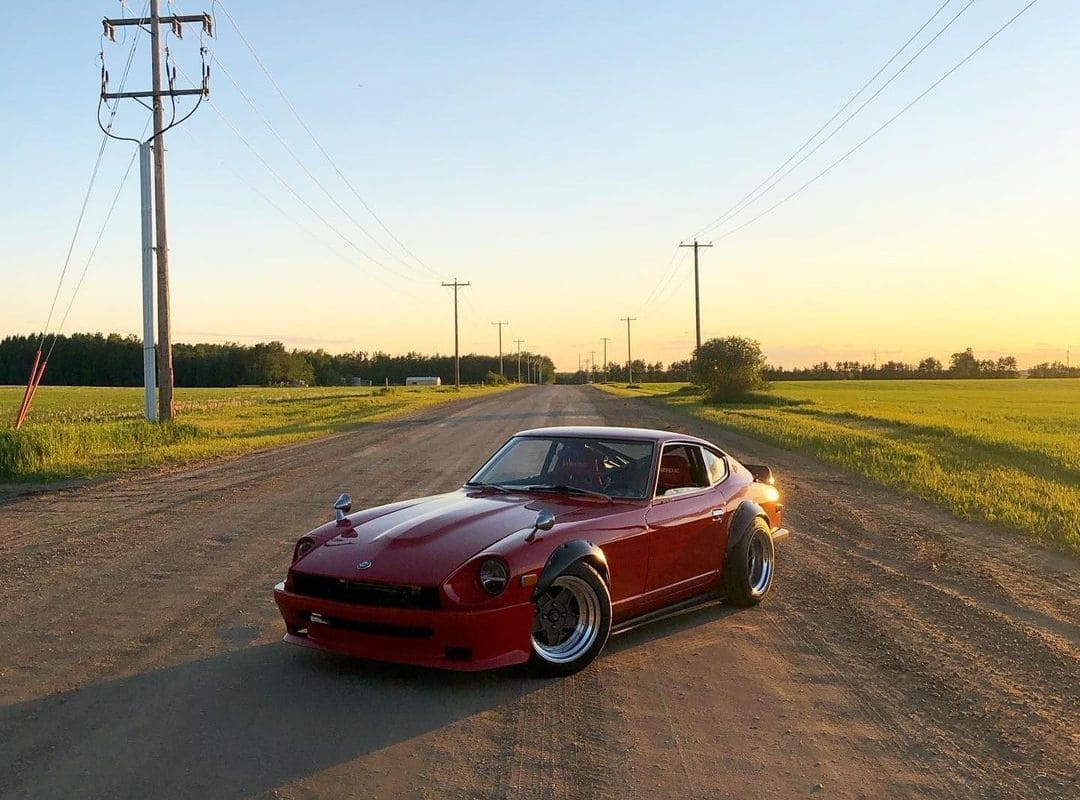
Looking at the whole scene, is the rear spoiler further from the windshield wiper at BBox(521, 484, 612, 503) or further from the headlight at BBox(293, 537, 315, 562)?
the headlight at BBox(293, 537, 315, 562)

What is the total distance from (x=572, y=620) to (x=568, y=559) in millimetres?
422

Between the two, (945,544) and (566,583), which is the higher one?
(566,583)

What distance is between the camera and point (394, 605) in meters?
4.68

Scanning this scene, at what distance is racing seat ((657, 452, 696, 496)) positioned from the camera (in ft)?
20.9

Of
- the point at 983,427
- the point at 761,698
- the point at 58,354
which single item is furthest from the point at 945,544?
the point at 58,354

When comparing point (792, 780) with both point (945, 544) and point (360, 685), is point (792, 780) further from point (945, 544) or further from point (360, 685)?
point (945, 544)

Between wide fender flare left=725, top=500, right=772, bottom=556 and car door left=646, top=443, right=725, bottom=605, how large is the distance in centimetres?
12

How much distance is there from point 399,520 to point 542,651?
1175 mm

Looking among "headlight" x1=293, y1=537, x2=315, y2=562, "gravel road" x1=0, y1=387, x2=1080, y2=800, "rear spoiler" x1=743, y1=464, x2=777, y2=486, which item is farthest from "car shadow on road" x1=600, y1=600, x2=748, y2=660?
"headlight" x1=293, y1=537, x2=315, y2=562

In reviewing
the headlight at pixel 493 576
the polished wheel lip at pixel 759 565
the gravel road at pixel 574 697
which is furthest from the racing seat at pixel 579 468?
the headlight at pixel 493 576

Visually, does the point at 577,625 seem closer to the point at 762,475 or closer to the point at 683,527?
the point at 683,527

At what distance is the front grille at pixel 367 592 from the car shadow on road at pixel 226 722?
0.45 m

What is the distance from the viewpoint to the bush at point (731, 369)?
49.5 metres

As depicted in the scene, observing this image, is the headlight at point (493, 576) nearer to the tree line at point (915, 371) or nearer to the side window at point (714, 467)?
the side window at point (714, 467)
